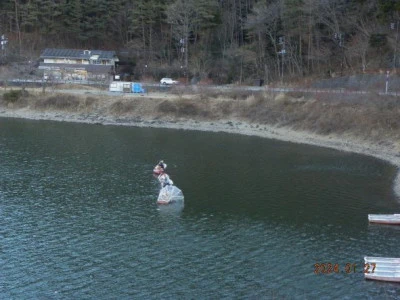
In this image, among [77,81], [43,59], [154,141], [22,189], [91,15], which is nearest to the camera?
[22,189]

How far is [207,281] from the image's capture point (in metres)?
20.3

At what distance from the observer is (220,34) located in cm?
8269

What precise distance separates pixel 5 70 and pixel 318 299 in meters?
71.8

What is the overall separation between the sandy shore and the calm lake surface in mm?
2047

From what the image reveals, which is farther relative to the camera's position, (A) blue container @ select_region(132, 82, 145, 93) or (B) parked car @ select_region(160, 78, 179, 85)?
(B) parked car @ select_region(160, 78, 179, 85)

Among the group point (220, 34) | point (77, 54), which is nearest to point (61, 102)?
point (77, 54)

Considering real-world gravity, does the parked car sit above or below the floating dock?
above

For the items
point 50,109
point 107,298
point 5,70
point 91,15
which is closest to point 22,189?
point 107,298

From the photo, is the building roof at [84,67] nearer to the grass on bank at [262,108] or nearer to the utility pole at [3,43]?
the utility pole at [3,43]

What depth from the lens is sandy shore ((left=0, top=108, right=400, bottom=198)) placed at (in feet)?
146

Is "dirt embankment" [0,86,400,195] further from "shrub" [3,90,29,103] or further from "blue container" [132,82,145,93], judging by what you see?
"blue container" [132,82,145,93]

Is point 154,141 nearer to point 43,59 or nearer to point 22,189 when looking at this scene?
point 22,189

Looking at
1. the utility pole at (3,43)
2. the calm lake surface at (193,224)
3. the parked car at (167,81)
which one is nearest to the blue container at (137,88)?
the parked car at (167,81)
